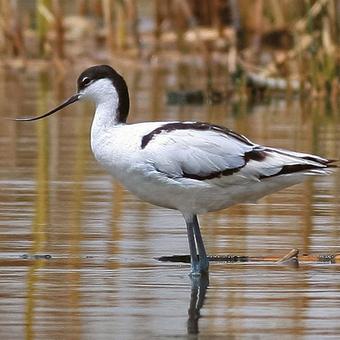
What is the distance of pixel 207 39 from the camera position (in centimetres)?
2597

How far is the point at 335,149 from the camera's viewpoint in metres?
14.1

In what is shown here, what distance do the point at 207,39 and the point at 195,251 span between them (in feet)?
58.4

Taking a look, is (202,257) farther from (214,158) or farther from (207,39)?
(207,39)

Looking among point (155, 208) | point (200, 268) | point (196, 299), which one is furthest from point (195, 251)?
point (155, 208)

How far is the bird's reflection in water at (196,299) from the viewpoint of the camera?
6.65m

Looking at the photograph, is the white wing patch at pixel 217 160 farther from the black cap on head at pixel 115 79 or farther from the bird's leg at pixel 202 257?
the black cap on head at pixel 115 79

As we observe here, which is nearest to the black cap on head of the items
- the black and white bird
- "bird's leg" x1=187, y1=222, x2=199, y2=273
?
the black and white bird

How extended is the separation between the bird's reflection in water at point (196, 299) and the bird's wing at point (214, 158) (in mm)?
582

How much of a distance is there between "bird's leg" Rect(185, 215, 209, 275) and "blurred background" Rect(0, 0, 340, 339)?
0.25 ft

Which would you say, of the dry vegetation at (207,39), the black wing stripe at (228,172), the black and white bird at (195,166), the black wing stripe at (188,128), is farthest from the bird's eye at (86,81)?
the dry vegetation at (207,39)

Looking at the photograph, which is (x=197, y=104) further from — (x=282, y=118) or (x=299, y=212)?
(x=299, y=212)

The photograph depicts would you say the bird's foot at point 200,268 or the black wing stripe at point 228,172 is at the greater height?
the black wing stripe at point 228,172

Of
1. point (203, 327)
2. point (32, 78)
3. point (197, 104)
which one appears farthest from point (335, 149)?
point (32, 78)

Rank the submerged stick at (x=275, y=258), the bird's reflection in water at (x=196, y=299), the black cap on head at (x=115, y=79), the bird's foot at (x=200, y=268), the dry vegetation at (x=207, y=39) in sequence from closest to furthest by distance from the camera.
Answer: the bird's reflection in water at (x=196, y=299) < the bird's foot at (x=200, y=268) < the submerged stick at (x=275, y=258) < the black cap on head at (x=115, y=79) < the dry vegetation at (x=207, y=39)
